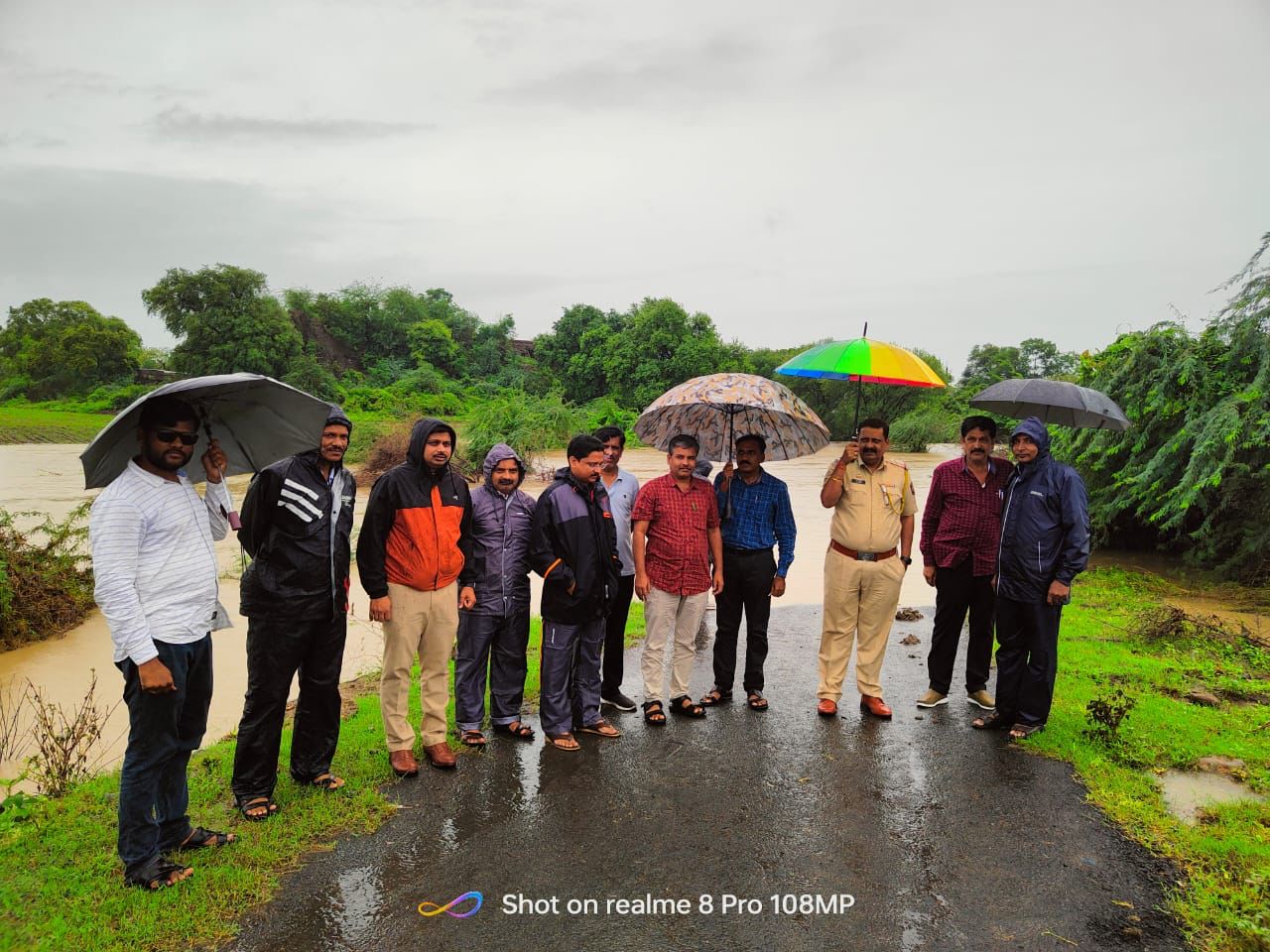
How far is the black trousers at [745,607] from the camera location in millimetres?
5281

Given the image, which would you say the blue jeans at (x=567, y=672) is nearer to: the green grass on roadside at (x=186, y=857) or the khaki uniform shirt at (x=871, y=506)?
the green grass on roadside at (x=186, y=857)

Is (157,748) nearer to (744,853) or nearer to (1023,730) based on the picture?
(744,853)

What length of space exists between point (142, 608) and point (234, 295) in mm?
40346

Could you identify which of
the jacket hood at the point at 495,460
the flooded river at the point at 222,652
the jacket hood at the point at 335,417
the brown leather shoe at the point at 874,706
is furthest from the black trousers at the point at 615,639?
the flooded river at the point at 222,652

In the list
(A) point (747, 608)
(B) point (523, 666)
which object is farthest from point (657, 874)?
(A) point (747, 608)

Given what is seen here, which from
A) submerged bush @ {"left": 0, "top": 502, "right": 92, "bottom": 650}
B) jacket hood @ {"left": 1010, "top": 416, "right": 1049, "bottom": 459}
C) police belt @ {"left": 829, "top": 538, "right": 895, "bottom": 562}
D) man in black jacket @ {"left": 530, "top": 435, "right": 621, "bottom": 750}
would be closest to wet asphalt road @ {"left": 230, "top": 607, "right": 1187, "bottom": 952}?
man in black jacket @ {"left": 530, "top": 435, "right": 621, "bottom": 750}

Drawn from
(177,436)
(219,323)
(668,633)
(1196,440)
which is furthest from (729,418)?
(219,323)

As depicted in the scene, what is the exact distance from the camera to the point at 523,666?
4.90m

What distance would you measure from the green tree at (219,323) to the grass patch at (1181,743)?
37.1 meters

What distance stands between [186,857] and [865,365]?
14.0ft

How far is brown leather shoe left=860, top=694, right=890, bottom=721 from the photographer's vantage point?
5230mm

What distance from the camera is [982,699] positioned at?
5508mm

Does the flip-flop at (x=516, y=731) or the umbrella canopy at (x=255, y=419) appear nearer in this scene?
the umbrella canopy at (x=255, y=419)

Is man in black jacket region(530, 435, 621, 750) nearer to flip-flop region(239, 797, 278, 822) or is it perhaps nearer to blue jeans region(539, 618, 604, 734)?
blue jeans region(539, 618, 604, 734)
